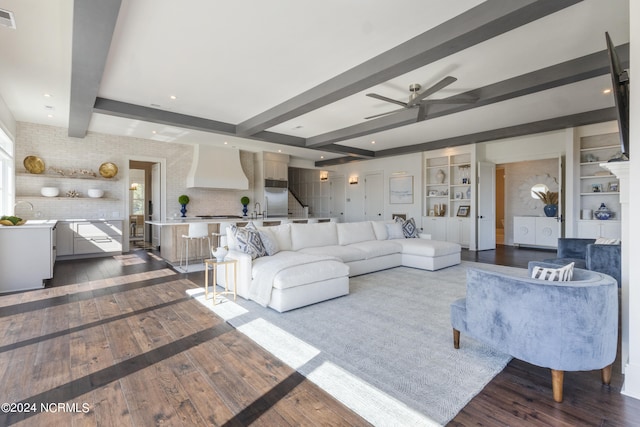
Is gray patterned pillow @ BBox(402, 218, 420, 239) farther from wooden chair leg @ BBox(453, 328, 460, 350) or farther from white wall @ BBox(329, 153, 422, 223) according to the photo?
wooden chair leg @ BBox(453, 328, 460, 350)

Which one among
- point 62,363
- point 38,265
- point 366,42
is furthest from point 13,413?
point 366,42

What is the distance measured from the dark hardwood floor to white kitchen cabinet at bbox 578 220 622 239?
5455 mm

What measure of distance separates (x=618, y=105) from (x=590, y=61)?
2.17 meters

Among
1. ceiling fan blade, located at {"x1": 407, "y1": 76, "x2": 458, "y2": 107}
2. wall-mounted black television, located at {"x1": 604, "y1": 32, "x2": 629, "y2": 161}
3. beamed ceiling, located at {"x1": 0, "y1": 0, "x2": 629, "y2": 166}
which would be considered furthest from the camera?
ceiling fan blade, located at {"x1": 407, "y1": 76, "x2": 458, "y2": 107}

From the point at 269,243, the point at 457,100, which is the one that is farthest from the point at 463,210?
the point at 269,243

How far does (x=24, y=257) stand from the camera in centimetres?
429

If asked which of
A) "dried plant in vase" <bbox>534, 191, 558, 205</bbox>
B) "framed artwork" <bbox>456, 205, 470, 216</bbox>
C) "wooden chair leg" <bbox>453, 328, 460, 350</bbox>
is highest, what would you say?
"dried plant in vase" <bbox>534, 191, 558, 205</bbox>

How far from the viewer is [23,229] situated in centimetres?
426

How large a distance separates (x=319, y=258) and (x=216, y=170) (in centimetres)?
566

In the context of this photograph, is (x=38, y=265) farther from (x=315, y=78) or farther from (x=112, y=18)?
(x=315, y=78)

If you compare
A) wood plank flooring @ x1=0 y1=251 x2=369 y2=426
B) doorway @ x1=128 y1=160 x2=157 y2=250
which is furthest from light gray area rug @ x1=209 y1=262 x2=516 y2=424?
doorway @ x1=128 y1=160 x2=157 y2=250

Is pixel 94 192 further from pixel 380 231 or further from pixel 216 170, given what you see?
pixel 380 231

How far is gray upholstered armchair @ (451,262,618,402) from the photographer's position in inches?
72.1

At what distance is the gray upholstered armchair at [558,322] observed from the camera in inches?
72.1
